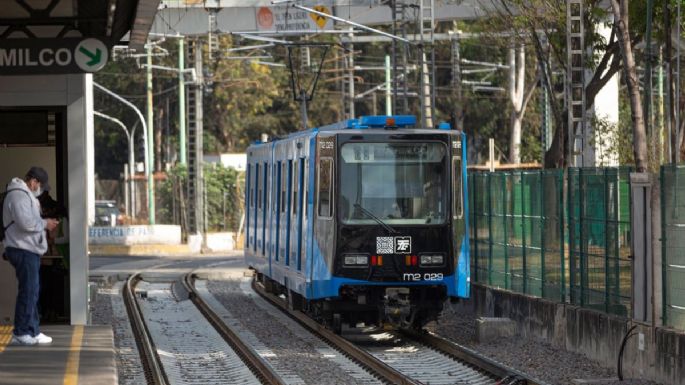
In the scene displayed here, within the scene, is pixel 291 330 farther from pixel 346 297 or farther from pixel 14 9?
pixel 14 9

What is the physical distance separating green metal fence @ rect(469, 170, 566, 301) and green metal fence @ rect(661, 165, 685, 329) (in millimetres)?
3953

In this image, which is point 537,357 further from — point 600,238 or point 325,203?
point 325,203

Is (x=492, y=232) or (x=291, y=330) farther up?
(x=492, y=232)

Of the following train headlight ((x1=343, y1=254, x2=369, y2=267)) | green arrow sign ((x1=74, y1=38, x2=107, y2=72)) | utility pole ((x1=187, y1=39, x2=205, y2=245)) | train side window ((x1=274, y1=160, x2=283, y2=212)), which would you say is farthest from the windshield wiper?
utility pole ((x1=187, y1=39, x2=205, y2=245))

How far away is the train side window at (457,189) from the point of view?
19844mm

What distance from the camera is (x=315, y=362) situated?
17812mm

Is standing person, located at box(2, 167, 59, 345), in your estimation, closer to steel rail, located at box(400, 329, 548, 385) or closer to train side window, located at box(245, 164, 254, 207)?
steel rail, located at box(400, 329, 548, 385)

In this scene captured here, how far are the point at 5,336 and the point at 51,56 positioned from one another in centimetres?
331

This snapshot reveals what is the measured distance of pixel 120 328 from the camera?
23.0 metres

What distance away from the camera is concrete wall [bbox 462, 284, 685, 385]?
14.8m

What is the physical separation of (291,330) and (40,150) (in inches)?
209

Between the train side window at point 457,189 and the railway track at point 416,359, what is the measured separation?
1.72m

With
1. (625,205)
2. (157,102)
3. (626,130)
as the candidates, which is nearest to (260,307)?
(625,205)

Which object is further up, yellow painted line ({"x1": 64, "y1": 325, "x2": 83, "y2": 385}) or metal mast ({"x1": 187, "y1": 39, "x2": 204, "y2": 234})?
metal mast ({"x1": 187, "y1": 39, "x2": 204, "y2": 234})
